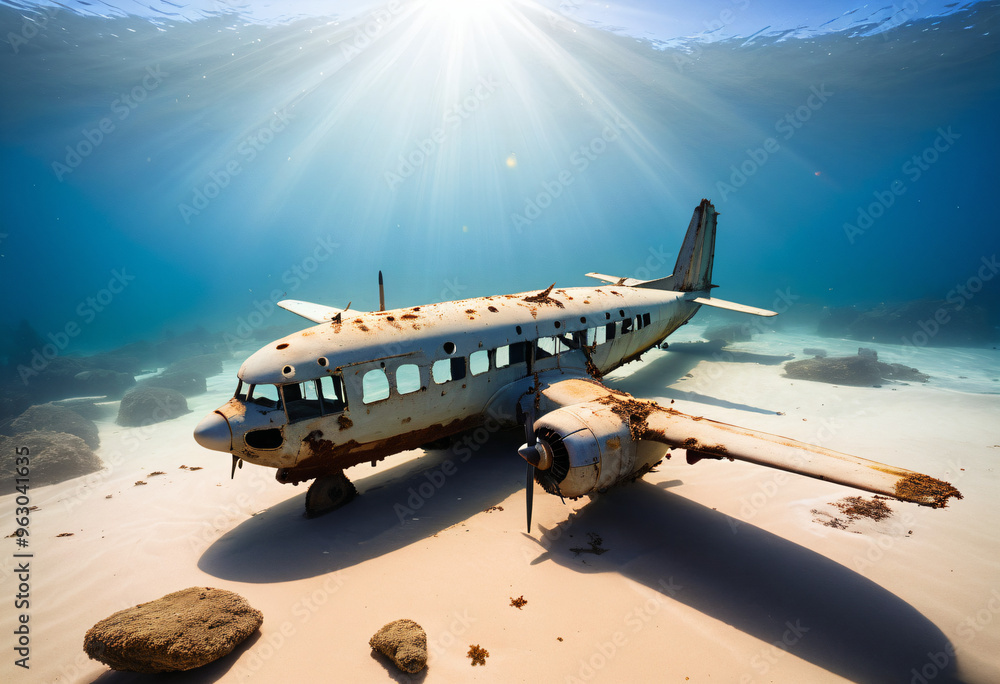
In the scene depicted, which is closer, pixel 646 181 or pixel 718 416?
pixel 718 416

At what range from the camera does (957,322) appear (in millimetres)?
32281

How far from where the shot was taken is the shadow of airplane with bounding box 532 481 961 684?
15.2ft

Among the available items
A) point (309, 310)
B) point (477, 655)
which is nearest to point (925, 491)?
point (477, 655)

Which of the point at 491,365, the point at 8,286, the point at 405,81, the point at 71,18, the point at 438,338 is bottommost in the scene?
the point at 8,286

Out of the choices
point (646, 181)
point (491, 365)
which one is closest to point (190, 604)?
point (491, 365)

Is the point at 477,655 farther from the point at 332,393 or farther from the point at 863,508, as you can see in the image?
the point at 863,508

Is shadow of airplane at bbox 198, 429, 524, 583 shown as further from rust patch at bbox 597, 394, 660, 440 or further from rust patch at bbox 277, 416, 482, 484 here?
rust patch at bbox 597, 394, 660, 440

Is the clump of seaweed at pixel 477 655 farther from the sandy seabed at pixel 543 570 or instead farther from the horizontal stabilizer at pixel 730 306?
the horizontal stabilizer at pixel 730 306

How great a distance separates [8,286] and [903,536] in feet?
755

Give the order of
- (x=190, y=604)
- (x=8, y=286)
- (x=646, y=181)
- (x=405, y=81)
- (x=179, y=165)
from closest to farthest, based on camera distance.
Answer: (x=190, y=604)
(x=405, y=81)
(x=179, y=165)
(x=8, y=286)
(x=646, y=181)

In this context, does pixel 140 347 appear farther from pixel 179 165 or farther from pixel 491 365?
pixel 179 165

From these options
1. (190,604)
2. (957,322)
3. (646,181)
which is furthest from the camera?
(646,181)

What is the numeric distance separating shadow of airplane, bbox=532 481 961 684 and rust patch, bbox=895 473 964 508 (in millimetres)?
2252

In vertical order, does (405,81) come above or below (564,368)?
above
